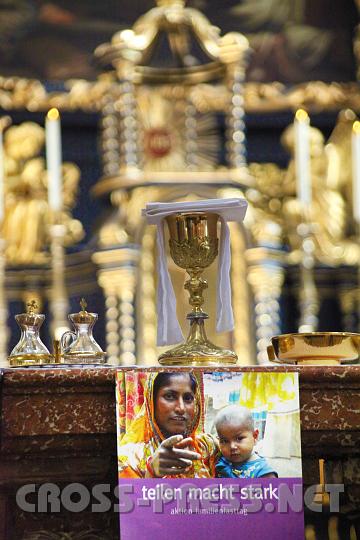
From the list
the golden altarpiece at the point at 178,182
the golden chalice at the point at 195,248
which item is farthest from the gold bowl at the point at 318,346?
the golden altarpiece at the point at 178,182

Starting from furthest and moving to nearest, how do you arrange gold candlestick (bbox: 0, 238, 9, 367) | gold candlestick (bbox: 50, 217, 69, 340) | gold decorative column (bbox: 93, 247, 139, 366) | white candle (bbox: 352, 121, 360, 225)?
white candle (bbox: 352, 121, 360, 225)
gold candlestick (bbox: 0, 238, 9, 367)
gold candlestick (bbox: 50, 217, 69, 340)
gold decorative column (bbox: 93, 247, 139, 366)

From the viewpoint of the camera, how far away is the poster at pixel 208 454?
3.59 metres

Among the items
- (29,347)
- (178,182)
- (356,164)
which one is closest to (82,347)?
(29,347)

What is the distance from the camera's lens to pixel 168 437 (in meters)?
3.63

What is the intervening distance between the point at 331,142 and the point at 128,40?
1956 millimetres

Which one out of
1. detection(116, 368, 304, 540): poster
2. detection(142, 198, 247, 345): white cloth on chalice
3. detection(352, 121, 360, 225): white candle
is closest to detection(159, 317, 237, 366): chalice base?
detection(142, 198, 247, 345): white cloth on chalice

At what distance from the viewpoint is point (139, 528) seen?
359 cm

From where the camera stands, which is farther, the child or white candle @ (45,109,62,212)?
white candle @ (45,109,62,212)

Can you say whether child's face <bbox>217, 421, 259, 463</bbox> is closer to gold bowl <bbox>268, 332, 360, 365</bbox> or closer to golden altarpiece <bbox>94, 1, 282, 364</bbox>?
gold bowl <bbox>268, 332, 360, 365</bbox>

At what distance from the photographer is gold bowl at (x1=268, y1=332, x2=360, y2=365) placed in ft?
13.2

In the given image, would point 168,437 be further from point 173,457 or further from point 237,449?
point 237,449

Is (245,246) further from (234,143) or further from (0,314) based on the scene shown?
(0,314)

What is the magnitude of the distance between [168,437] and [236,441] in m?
0.17

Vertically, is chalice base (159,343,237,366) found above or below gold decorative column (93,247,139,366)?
below
